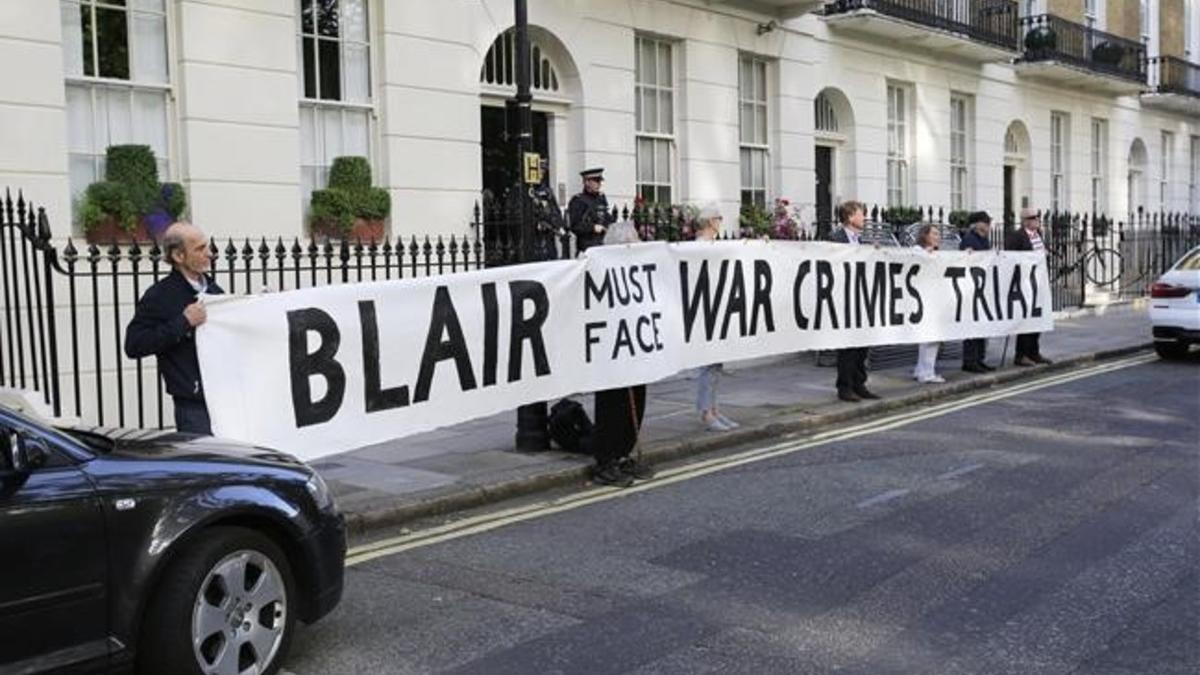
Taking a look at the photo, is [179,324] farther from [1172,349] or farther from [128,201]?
[1172,349]

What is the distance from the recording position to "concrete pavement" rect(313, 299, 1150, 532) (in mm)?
7758

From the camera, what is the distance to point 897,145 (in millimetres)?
21219

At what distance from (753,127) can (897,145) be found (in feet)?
15.3

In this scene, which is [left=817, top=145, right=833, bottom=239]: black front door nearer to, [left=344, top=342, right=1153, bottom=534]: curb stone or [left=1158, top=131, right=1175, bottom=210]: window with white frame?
[left=344, top=342, right=1153, bottom=534]: curb stone

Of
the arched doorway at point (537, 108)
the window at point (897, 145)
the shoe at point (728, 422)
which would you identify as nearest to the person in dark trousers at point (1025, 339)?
the window at point (897, 145)

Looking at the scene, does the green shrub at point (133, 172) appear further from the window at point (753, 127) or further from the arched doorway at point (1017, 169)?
the arched doorway at point (1017, 169)

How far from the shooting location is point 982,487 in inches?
321

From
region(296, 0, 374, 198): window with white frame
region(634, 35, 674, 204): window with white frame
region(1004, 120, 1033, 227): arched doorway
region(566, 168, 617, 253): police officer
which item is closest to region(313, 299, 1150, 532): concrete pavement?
region(566, 168, 617, 253): police officer

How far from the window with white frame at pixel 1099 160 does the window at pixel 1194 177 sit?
6.74 meters

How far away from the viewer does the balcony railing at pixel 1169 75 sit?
1201 inches

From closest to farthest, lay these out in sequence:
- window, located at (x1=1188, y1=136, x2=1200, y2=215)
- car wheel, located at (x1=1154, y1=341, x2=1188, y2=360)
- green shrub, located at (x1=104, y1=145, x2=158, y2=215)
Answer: green shrub, located at (x1=104, y1=145, x2=158, y2=215)
car wheel, located at (x1=1154, y1=341, x2=1188, y2=360)
window, located at (x1=1188, y1=136, x2=1200, y2=215)

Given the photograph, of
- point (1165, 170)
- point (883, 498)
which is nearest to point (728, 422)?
point (883, 498)

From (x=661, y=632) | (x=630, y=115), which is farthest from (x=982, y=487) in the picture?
(x=630, y=115)

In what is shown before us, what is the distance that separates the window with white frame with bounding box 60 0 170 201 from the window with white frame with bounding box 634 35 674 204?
6922 mm
